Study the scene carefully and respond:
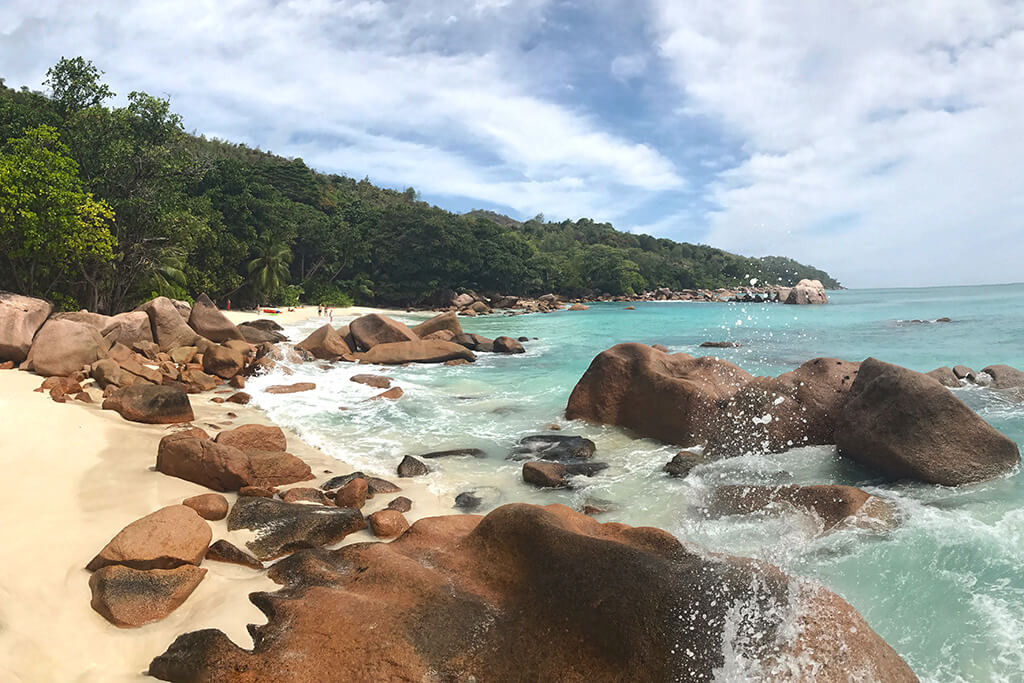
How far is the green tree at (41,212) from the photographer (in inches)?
569

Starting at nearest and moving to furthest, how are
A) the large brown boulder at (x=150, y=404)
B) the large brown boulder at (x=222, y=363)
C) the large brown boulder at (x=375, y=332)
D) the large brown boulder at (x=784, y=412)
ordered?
1. the large brown boulder at (x=784, y=412)
2. the large brown boulder at (x=150, y=404)
3. the large brown boulder at (x=222, y=363)
4. the large brown boulder at (x=375, y=332)

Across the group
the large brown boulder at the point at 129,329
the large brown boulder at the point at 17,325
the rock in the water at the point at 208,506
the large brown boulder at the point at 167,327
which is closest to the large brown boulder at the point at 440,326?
the large brown boulder at the point at 167,327

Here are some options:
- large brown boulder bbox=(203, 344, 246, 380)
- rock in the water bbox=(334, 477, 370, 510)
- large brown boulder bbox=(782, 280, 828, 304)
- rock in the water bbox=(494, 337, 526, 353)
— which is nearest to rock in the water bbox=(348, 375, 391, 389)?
large brown boulder bbox=(203, 344, 246, 380)

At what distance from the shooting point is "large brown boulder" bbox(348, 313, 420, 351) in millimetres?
22406

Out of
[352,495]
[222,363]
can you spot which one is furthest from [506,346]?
[352,495]

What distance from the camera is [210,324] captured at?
19.2 metres

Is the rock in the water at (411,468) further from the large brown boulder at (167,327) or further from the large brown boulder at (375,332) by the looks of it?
the large brown boulder at (375,332)

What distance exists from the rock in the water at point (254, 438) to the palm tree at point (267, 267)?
3801 cm

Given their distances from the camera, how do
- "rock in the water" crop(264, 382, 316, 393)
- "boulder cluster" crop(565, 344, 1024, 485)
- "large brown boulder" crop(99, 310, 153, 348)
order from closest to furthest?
"boulder cluster" crop(565, 344, 1024, 485) < "rock in the water" crop(264, 382, 316, 393) < "large brown boulder" crop(99, 310, 153, 348)

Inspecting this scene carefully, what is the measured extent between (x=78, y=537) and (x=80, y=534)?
0.23 ft

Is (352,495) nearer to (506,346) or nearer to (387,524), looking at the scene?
(387,524)

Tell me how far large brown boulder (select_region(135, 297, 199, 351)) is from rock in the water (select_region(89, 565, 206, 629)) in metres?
14.3

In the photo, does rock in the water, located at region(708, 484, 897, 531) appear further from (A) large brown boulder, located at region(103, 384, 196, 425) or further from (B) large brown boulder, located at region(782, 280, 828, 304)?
(B) large brown boulder, located at region(782, 280, 828, 304)

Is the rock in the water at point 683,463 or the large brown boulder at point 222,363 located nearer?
the rock in the water at point 683,463
